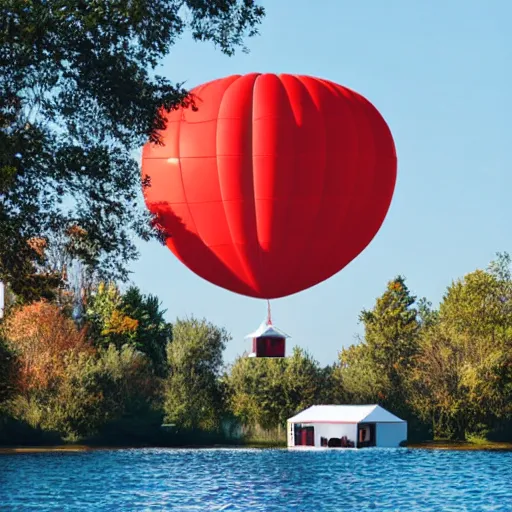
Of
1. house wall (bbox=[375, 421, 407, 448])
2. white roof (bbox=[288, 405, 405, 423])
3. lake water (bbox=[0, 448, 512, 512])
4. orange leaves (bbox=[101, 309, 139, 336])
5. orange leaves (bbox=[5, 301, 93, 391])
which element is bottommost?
lake water (bbox=[0, 448, 512, 512])

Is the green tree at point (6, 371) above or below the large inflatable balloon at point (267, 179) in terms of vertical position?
below

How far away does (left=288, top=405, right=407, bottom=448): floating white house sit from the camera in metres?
66.2

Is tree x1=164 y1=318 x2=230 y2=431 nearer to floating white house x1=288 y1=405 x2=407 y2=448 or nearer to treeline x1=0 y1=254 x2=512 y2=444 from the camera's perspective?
treeline x1=0 y1=254 x2=512 y2=444

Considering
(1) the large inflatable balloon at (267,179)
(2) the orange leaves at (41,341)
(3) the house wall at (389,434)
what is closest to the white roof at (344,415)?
(3) the house wall at (389,434)

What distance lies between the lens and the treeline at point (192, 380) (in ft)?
219

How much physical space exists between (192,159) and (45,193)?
40.9ft

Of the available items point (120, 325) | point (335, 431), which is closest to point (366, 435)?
point (335, 431)

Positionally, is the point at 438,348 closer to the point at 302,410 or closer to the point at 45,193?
the point at 302,410

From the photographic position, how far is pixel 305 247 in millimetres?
41062

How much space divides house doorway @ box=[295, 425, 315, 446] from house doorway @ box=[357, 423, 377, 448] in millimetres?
3021

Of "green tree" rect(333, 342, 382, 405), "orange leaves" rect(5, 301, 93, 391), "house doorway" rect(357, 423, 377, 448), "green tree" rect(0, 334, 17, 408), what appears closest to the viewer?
"green tree" rect(0, 334, 17, 408)

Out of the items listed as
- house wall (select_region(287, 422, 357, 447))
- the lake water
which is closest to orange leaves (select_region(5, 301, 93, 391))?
the lake water

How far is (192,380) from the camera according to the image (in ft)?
240

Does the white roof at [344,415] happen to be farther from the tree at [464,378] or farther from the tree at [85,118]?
the tree at [85,118]
